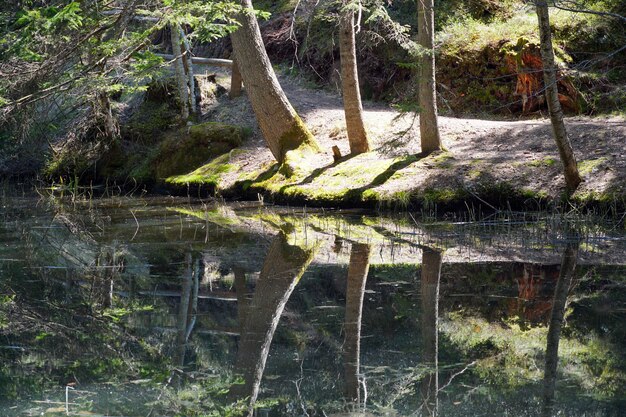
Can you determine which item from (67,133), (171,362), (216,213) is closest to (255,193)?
(216,213)

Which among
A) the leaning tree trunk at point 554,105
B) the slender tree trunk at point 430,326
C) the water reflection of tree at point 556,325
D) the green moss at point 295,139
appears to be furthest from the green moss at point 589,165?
the green moss at point 295,139

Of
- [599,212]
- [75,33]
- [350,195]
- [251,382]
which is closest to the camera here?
[251,382]

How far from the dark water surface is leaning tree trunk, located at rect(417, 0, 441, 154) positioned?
3.46 m

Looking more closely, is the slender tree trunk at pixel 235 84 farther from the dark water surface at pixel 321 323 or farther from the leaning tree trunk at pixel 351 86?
the dark water surface at pixel 321 323

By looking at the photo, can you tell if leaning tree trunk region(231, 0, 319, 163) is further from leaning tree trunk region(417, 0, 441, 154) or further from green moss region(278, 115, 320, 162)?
leaning tree trunk region(417, 0, 441, 154)

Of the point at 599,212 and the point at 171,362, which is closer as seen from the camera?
the point at 171,362

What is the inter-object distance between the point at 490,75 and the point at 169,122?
8.31 meters

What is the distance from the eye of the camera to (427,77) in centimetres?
1408

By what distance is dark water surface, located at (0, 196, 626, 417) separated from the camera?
4.98 metres

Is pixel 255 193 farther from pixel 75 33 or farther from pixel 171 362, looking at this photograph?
pixel 171 362

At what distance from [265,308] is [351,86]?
8.87 meters

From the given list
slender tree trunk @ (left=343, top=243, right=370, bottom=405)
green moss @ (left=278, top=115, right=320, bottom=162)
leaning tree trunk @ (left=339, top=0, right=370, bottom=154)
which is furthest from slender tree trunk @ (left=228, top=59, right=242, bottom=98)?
slender tree trunk @ (left=343, top=243, right=370, bottom=405)

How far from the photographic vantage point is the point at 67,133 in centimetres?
2211

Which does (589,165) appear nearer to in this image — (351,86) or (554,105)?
(554,105)
